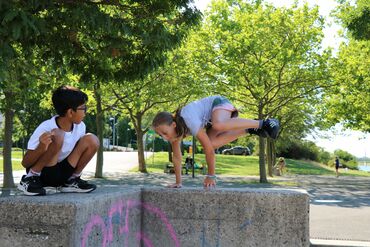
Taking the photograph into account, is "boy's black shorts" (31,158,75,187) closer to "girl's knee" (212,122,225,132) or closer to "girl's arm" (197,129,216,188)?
"girl's arm" (197,129,216,188)

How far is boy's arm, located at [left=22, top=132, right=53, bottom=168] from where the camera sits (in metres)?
3.80

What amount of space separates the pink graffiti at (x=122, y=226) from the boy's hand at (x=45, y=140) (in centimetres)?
70

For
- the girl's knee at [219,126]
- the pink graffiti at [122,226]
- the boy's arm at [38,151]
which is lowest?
the pink graffiti at [122,226]

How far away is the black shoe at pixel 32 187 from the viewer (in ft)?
12.3

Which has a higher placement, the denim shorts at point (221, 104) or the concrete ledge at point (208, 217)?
the denim shorts at point (221, 104)

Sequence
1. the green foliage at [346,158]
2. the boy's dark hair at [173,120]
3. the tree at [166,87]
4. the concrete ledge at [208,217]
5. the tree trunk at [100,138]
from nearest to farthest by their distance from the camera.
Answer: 1. the concrete ledge at [208,217]
2. the boy's dark hair at [173,120]
3. the tree at [166,87]
4. the tree trunk at [100,138]
5. the green foliage at [346,158]

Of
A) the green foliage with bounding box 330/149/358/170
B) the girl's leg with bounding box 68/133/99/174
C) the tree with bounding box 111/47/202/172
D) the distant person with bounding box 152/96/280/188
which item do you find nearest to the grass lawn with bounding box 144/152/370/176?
the tree with bounding box 111/47/202/172

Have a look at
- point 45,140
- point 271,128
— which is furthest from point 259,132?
point 45,140

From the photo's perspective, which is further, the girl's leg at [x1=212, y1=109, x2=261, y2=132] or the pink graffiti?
the girl's leg at [x1=212, y1=109, x2=261, y2=132]

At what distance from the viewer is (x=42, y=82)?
13656 mm

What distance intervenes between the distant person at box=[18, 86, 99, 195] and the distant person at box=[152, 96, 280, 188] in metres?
0.97

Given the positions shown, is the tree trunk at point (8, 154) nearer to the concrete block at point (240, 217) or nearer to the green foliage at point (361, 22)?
the green foliage at point (361, 22)

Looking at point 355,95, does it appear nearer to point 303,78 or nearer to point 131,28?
point 303,78

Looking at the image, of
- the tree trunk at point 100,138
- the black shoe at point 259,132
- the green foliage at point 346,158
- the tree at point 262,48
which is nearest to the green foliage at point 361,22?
the tree at point 262,48
